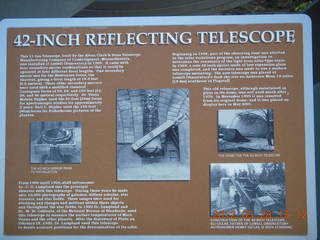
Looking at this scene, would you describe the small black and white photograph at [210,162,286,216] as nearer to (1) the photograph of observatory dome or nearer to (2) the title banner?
(2) the title banner

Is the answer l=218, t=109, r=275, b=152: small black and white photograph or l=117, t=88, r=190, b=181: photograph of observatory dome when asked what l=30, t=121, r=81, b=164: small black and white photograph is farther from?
l=218, t=109, r=275, b=152: small black and white photograph

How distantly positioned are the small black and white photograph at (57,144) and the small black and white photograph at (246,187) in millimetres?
1326

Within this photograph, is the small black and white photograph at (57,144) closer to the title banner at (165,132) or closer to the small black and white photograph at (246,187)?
the title banner at (165,132)

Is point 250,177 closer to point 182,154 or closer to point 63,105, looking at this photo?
point 182,154

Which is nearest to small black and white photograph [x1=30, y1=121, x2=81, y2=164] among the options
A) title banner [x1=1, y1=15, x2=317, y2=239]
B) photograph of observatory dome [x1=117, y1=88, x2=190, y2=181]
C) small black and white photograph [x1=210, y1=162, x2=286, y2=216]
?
title banner [x1=1, y1=15, x2=317, y2=239]

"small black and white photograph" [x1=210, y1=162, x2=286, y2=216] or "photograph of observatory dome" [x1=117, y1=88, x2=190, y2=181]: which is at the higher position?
"photograph of observatory dome" [x1=117, y1=88, x2=190, y2=181]

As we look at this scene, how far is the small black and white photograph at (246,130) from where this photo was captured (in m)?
3.33

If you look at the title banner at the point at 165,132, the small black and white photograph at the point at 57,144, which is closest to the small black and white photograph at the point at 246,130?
the title banner at the point at 165,132

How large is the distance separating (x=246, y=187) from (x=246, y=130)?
1.77 ft

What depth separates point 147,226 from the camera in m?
3.32

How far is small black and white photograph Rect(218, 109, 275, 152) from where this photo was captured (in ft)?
10.9

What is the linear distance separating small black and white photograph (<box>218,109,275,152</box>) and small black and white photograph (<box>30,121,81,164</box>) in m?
1.38

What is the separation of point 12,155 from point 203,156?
72.5 inches

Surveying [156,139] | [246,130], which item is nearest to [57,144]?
[156,139]
